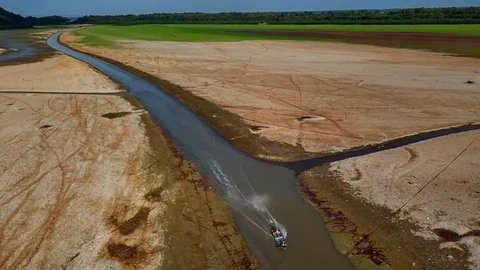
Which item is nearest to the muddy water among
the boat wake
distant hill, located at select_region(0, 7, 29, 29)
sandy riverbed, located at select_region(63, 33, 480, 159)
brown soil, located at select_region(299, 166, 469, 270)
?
the boat wake

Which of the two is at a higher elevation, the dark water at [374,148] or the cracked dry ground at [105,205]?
the cracked dry ground at [105,205]

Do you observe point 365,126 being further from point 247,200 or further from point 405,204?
point 247,200

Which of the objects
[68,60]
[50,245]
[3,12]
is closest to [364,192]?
[50,245]

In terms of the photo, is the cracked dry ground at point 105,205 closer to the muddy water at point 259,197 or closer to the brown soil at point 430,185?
the muddy water at point 259,197

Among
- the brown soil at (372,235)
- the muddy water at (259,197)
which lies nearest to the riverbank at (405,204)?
the brown soil at (372,235)

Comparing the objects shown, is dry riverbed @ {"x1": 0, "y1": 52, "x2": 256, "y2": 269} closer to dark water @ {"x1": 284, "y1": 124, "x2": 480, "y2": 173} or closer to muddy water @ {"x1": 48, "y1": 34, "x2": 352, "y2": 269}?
muddy water @ {"x1": 48, "y1": 34, "x2": 352, "y2": 269}

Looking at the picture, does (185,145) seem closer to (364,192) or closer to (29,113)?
(364,192)

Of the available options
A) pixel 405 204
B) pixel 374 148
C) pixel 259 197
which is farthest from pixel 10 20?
pixel 405 204
